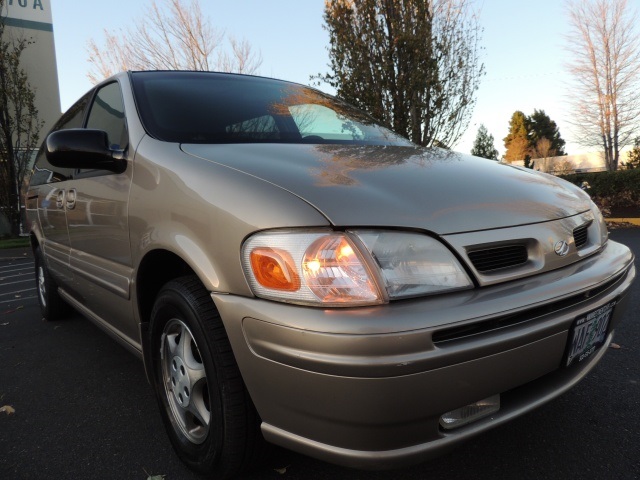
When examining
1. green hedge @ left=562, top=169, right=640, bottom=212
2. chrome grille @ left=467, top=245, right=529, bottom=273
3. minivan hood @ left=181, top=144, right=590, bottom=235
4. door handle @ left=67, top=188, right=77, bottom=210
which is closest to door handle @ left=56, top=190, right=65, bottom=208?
door handle @ left=67, top=188, right=77, bottom=210

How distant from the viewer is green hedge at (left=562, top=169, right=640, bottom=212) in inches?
426

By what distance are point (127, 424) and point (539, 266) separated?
186cm

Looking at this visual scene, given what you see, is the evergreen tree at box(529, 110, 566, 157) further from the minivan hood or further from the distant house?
the minivan hood

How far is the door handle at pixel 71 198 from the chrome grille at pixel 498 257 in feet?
6.91

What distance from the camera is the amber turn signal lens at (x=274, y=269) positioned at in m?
1.24

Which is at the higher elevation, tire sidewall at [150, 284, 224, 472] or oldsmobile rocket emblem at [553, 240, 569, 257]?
oldsmobile rocket emblem at [553, 240, 569, 257]

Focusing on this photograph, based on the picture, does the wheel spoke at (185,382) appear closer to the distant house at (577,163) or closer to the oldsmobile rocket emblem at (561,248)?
the oldsmobile rocket emblem at (561,248)

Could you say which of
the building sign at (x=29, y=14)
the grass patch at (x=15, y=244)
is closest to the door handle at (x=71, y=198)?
the grass patch at (x=15, y=244)

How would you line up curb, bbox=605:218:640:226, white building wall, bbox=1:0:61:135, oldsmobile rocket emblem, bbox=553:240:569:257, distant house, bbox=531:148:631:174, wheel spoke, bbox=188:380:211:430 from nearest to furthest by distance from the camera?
1. oldsmobile rocket emblem, bbox=553:240:569:257
2. wheel spoke, bbox=188:380:211:430
3. curb, bbox=605:218:640:226
4. white building wall, bbox=1:0:61:135
5. distant house, bbox=531:148:631:174

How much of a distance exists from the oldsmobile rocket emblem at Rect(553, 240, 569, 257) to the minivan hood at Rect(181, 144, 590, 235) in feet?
0.31

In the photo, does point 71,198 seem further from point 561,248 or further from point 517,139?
point 517,139

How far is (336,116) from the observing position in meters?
2.62

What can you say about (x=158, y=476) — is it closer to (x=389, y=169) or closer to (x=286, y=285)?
(x=286, y=285)

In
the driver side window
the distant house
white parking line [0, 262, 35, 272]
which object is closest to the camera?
the driver side window
